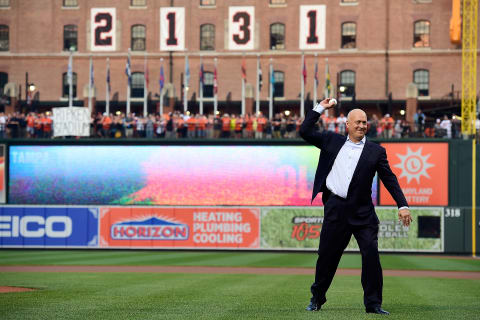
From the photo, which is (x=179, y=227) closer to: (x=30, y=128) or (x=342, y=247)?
(x=30, y=128)

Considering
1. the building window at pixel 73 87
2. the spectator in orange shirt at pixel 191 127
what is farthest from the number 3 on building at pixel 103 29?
the spectator in orange shirt at pixel 191 127

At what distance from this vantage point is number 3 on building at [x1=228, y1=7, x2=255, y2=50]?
52.3 metres

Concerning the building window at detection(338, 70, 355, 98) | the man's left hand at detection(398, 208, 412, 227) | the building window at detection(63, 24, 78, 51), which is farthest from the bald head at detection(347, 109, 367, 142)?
the building window at detection(63, 24, 78, 51)

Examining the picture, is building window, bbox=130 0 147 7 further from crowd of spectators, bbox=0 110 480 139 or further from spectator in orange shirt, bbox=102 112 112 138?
spectator in orange shirt, bbox=102 112 112 138

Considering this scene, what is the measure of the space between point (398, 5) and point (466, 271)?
3202cm

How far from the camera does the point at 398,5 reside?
54594 mm

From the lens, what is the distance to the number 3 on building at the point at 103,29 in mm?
→ 52156

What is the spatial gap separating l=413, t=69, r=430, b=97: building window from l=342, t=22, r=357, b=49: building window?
14.0 ft

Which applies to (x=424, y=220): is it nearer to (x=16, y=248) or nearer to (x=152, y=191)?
(x=152, y=191)

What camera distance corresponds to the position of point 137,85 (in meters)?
56.5

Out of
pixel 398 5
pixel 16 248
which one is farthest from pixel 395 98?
pixel 16 248

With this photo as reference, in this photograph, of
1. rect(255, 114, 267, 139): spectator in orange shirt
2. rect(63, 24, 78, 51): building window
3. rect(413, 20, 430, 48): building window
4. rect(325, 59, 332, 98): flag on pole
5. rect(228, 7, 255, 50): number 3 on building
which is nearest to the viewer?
rect(255, 114, 267, 139): spectator in orange shirt

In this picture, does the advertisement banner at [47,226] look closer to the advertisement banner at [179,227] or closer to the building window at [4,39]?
the advertisement banner at [179,227]

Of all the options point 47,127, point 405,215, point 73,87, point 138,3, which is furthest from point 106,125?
point 405,215
